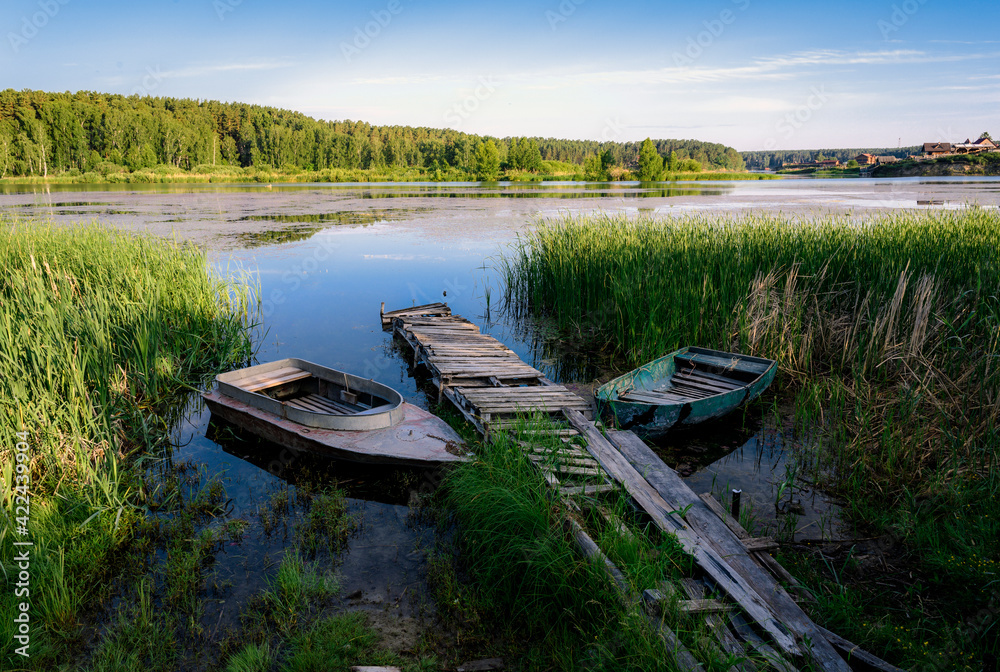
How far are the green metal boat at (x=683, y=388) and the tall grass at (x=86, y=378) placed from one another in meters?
4.73

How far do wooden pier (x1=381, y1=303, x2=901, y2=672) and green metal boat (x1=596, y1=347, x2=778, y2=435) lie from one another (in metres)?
0.39

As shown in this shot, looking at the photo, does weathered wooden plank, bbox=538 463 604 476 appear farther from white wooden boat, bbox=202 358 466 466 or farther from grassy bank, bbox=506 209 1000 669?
grassy bank, bbox=506 209 1000 669

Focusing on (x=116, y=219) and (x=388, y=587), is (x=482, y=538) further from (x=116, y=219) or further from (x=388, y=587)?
(x=116, y=219)

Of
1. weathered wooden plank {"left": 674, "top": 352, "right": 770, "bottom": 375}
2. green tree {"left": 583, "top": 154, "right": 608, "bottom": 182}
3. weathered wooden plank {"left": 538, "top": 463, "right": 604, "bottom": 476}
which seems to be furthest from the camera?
green tree {"left": 583, "top": 154, "right": 608, "bottom": 182}

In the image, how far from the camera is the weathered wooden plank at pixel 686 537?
3.10 m

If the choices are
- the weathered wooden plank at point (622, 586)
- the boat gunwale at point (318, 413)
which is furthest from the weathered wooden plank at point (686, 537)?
the boat gunwale at point (318, 413)

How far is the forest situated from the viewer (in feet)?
220

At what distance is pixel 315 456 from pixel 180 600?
2193 mm

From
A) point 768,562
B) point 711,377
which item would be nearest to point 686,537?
point 768,562

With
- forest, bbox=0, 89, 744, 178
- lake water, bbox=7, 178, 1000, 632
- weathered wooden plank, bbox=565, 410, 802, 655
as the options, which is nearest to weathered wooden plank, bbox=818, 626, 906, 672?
weathered wooden plank, bbox=565, 410, 802, 655

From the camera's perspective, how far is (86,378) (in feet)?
20.9

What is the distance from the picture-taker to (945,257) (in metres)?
7.96

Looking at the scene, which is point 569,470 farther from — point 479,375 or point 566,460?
point 479,375

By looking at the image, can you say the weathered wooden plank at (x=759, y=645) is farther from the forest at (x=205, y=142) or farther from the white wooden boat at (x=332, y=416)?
the forest at (x=205, y=142)
